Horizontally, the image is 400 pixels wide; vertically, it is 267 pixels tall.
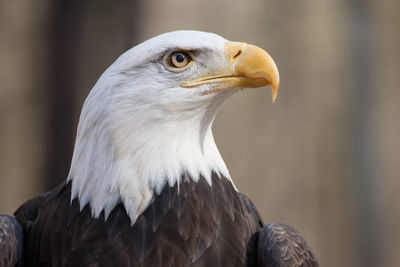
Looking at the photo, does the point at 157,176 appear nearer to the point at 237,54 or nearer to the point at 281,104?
the point at 237,54

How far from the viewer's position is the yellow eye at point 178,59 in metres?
1.77

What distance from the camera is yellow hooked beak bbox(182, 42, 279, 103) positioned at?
5.61 feet

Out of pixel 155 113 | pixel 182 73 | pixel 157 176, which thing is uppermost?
pixel 182 73

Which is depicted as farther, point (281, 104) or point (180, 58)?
point (281, 104)

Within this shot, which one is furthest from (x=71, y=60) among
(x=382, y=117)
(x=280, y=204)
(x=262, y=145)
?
(x=382, y=117)

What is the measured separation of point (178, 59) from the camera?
1771 mm

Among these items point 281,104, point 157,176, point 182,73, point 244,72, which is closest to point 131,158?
point 157,176

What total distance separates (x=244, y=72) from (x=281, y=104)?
2340mm

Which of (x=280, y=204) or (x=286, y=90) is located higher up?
(x=286, y=90)

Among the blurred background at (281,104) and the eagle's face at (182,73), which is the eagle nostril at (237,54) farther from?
the blurred background at (281,104)

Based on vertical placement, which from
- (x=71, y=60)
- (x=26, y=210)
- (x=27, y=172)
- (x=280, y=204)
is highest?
(x=71, y=60)

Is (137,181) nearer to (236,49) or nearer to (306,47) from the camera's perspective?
(236,49)

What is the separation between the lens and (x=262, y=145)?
12.8ft

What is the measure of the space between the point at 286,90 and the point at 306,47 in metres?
0.37
